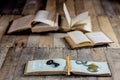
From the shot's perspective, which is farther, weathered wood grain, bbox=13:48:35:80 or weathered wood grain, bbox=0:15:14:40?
weathered wood grain, bbox=0:15:14:40

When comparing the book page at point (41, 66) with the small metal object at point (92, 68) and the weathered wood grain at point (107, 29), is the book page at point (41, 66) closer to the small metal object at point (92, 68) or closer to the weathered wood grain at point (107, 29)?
the small metal object at point (92, 68)

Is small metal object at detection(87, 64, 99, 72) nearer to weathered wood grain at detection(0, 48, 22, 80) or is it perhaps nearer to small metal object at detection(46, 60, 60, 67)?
small metal object at detection(46, 60, 60, 67)

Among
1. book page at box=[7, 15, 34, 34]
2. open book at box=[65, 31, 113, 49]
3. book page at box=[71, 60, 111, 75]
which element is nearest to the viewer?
book page at box=[71, 60, 111, 75]

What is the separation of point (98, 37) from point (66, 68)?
0.67m

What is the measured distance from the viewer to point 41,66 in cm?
221

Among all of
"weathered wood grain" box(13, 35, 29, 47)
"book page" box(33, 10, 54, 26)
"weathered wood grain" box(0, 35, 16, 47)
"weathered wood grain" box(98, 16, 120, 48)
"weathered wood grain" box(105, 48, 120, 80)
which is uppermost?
"book page" box(33, 10, 54, 26)

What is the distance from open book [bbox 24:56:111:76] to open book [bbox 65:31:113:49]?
34 cm

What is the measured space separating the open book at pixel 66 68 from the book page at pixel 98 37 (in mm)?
384

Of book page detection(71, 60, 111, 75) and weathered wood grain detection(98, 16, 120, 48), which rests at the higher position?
book page detection(71, 60, 111, 75)

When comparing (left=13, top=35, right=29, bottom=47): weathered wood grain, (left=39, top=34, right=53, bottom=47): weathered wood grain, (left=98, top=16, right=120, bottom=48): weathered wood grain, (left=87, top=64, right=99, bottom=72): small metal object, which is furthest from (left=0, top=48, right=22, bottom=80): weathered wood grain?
(left=98, top=16, right=120, bottom=48): weathered wood grain

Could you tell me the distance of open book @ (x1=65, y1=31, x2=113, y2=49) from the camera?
2600mm

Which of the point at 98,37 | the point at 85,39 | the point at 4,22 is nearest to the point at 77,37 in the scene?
the point at 85,39

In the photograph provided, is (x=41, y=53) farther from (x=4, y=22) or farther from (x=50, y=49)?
(x=4, y=22)

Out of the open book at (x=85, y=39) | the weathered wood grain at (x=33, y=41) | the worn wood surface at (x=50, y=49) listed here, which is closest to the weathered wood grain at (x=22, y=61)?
the worn wood surface at (x=50, y=49)
